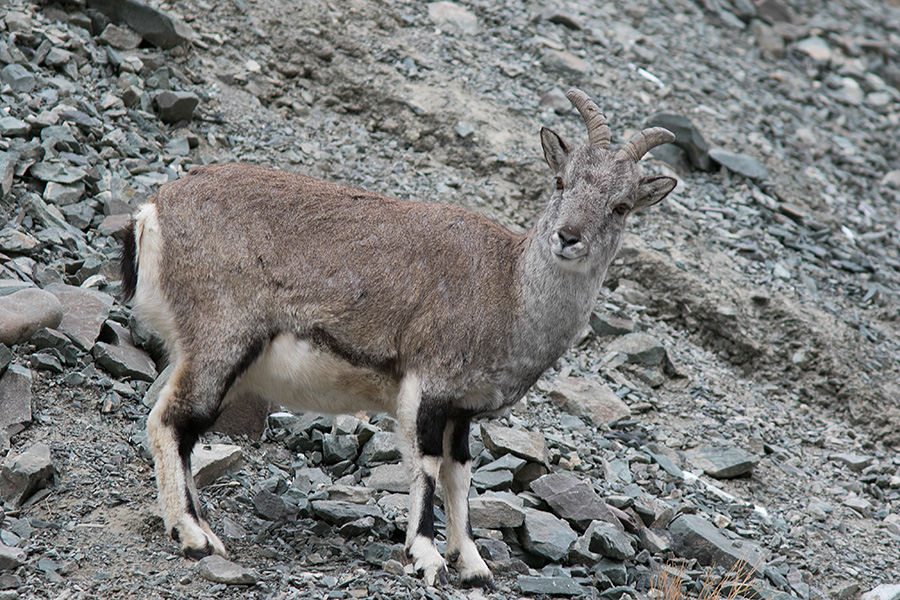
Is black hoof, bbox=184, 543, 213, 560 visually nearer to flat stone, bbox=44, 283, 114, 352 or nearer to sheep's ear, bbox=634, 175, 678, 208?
flat stone, bbox=44, 283, 114, 352

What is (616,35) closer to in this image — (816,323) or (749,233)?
(749,233)

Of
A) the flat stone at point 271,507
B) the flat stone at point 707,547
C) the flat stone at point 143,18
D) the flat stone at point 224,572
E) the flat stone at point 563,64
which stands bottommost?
the flat stone at point 707,547

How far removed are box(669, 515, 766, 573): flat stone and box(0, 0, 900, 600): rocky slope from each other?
22 millimetres

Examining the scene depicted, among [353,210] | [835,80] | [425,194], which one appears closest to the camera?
[353,210]

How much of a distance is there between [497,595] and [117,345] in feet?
12.4

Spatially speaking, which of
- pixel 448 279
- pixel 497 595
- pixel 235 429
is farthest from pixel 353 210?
pixel 497 595

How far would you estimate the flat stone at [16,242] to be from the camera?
324 inches

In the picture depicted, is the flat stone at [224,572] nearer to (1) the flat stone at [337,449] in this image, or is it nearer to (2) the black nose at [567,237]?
(1) the flat stone at [337,449]

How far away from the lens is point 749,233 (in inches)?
512

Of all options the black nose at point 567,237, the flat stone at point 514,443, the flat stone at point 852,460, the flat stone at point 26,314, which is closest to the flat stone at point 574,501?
the flat stone at point 514,443

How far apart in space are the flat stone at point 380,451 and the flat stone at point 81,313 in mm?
2419

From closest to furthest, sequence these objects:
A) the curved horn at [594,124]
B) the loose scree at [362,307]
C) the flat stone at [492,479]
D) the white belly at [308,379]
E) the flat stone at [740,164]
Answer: the loose scree at [362,307] → the white belly at [308,379] → the curved horn at [594,124] → the flat stone at [492,479] → the flat stone at [740,164]

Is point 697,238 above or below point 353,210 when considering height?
below

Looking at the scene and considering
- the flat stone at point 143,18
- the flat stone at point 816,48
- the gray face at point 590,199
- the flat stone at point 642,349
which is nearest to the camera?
the gray face at point 590,199
